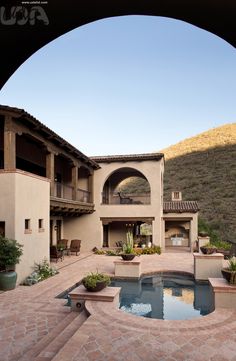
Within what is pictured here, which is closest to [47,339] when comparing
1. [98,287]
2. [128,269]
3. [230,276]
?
[98,287]

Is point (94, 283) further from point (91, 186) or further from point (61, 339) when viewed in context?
point (91, 186)

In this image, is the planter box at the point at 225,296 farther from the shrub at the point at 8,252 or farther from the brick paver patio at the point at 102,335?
the shrub at the point at 8,252

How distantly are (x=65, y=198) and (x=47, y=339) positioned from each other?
54.7 ft

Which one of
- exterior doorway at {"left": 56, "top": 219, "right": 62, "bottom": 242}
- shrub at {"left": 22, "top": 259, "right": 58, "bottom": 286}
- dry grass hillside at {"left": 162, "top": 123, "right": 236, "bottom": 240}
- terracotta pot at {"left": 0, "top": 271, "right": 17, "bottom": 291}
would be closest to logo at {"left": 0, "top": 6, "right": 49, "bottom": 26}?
terracotta pot at {"left": 0, "top": 271, "right": 17, "bottom": 291}

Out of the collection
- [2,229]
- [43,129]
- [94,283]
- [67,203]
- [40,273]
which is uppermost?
[43,129]

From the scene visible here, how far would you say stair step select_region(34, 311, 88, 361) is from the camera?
247 inches

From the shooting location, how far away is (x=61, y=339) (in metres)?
7.19

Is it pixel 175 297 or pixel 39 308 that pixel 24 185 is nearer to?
pixel 39 308

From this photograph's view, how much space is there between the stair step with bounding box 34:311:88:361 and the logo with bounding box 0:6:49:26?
6.45 meters

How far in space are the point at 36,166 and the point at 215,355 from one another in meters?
16.5

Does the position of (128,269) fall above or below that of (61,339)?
below

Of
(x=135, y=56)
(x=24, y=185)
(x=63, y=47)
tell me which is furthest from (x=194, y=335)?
(x=24, y=185)

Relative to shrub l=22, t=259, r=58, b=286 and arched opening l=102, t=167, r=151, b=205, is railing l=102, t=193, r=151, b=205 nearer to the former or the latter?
arched opening l=102, t=167, r=151, b=205

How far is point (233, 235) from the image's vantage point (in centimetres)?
3647
